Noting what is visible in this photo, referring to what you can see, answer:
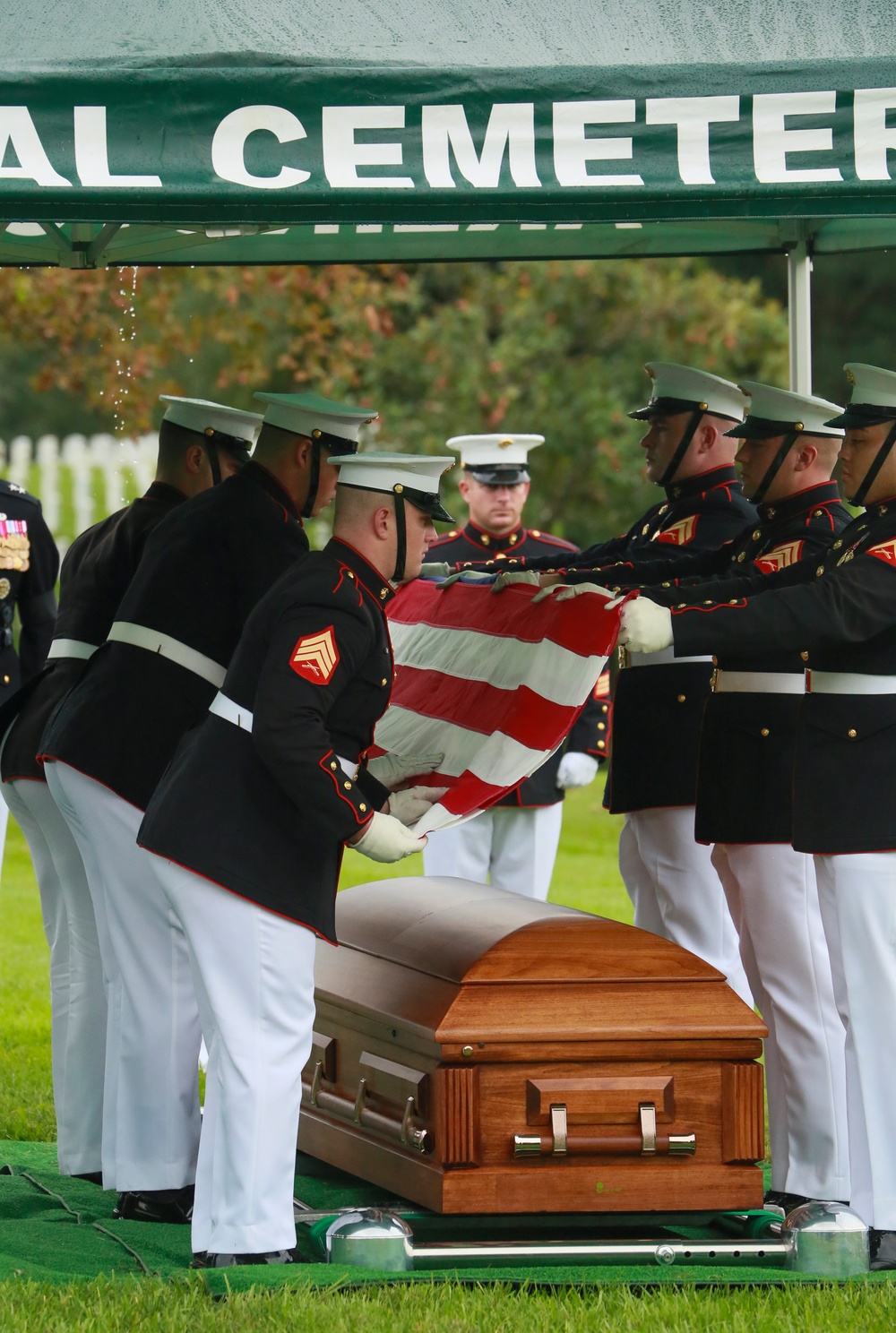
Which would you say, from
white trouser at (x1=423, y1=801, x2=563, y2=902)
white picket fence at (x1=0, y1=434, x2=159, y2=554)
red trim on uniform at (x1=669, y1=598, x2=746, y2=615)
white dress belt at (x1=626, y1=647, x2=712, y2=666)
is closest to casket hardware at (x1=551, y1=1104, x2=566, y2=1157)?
red trim on uniform at (x1=669, y1=598, x2=746, y2=615)

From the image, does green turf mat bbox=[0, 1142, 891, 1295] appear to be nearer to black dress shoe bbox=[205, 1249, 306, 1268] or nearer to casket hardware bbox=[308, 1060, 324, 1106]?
black dress shoe bbox=[205, 1249, 306, 1268]

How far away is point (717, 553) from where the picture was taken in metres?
5.36

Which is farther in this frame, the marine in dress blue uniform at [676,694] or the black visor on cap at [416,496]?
the marine in dress blue uniform at [676,694]

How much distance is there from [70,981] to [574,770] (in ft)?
8.62

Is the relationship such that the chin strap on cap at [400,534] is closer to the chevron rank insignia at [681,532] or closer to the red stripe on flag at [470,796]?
the red stripe on flag at [470,796]

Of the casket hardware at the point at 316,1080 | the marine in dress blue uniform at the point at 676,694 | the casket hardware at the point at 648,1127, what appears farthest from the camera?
the marine in dress blue uniform at the point at 676,694

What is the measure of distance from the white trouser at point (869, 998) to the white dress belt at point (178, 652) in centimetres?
158

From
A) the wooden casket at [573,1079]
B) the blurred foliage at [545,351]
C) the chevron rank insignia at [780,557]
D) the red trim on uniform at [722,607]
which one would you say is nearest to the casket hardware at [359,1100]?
the wooden casket at [573,1079]

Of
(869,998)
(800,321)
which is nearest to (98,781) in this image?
(869,998)

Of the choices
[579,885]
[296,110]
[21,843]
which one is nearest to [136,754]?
[296,110]

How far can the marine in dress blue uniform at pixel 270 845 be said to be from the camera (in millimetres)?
3885

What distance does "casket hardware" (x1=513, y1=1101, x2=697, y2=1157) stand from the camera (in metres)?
4.04

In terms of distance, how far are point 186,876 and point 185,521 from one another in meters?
1.02

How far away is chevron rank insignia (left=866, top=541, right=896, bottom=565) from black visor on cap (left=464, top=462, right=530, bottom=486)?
3147 mm
